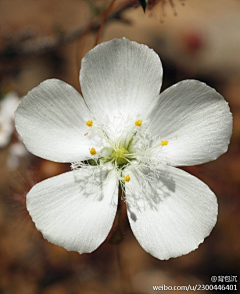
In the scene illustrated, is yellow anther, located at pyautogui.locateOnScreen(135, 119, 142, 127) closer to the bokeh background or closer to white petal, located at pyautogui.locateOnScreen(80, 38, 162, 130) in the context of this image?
white petal, located at pyautogui.locateOnScreen(80, 38, 162, 130)

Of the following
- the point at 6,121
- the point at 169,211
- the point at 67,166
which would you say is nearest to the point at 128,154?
the point at 169,211

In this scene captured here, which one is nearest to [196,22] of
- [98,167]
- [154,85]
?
[154,85]

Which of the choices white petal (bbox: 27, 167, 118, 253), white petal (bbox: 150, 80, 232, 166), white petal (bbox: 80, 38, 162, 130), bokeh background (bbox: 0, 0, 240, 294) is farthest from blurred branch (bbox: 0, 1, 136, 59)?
white petal (bbox: 27, 167, 118, 253)

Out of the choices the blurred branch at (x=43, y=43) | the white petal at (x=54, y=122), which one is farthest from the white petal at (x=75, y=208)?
the blurred branch at (x=43, y=43)

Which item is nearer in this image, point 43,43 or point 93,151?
point 93,151

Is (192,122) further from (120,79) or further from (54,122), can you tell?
(54,122)

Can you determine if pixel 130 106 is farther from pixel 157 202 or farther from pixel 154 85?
pixel 157 202
